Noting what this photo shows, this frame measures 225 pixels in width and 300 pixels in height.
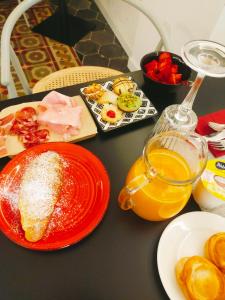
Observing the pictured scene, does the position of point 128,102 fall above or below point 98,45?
above

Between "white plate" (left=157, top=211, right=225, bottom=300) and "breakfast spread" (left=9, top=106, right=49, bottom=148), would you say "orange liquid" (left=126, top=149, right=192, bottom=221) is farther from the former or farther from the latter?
"breakfast spread" (left=9, top=106, right=49, bottom=148)

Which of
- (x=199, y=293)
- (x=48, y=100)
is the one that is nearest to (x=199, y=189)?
(x=199, y=293)

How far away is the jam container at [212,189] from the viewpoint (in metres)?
0.55

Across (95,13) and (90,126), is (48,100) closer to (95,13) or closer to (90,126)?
(90,126)

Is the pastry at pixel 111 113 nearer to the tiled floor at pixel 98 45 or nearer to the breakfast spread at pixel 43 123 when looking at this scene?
the breakfast spread at pixel 43 123

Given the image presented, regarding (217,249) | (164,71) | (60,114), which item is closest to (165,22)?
(164,71)

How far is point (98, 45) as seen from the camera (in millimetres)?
2107

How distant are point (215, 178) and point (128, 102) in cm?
32

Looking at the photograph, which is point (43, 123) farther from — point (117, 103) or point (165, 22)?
point (165, 22)

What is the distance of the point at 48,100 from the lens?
2.42 feet

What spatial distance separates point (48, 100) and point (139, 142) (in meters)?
0.27

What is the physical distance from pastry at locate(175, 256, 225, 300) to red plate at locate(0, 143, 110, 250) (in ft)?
0.61

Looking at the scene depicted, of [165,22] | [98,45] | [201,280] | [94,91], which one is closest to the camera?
[201,280]

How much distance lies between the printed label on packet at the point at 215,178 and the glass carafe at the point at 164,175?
1.9 inches
